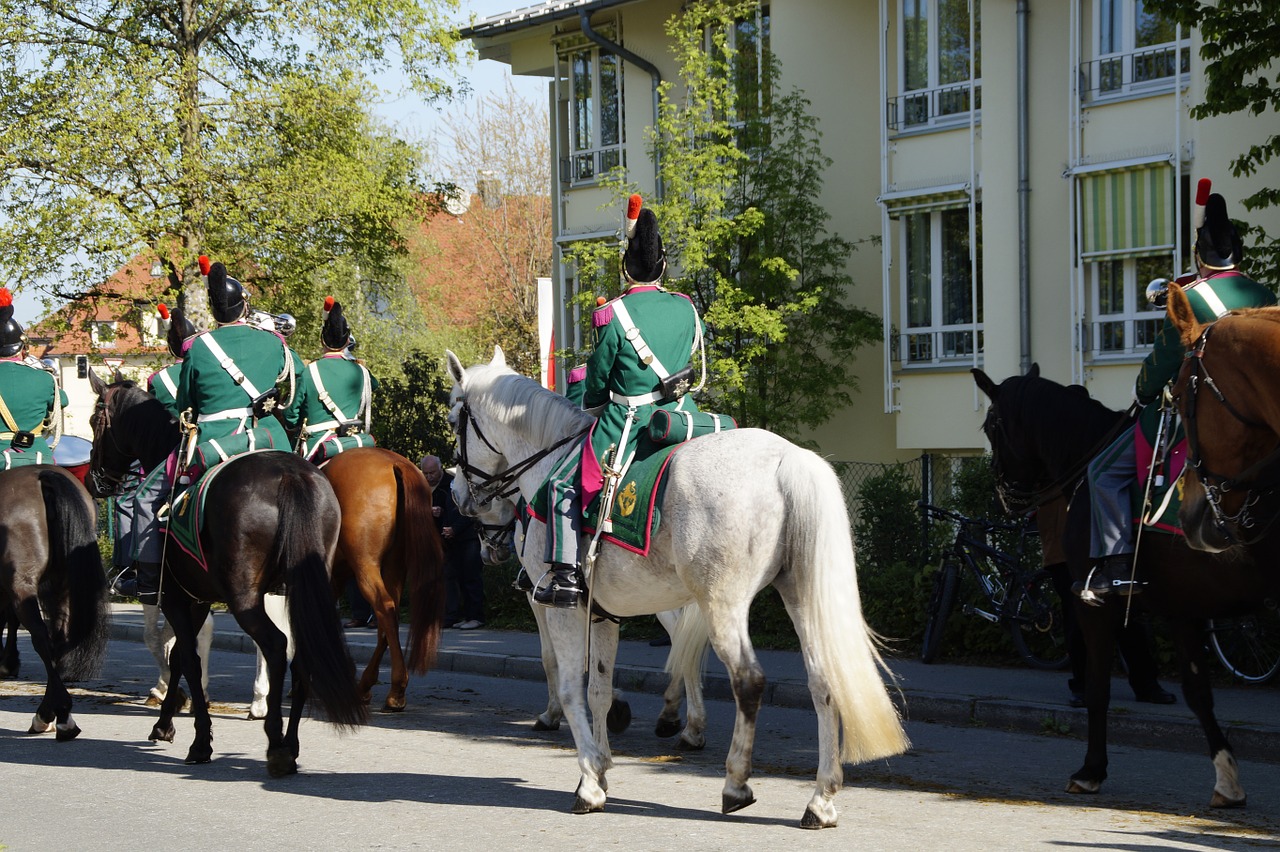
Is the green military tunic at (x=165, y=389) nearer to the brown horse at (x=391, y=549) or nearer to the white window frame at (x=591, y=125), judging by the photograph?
the brown horse at (x=391, y=549)

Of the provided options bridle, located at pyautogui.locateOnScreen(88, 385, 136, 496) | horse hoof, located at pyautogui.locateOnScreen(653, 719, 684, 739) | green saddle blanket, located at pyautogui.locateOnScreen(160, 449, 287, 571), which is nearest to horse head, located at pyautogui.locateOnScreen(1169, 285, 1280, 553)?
horse hoof, located at pyautogui.locateOnScreen(653, 719, 684, 739)

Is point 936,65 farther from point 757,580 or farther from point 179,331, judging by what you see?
point 757,580

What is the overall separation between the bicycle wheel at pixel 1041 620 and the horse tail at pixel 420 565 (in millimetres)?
4738

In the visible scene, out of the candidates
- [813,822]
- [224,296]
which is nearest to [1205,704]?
[813,822]

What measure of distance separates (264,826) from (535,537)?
1.95m

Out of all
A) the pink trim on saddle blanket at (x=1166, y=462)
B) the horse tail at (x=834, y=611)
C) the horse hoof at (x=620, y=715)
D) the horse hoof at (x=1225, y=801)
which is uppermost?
the pink trim on saddle blanket at (x=1166, y=462)

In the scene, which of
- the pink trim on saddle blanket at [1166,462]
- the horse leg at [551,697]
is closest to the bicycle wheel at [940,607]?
the horse leg at [551,697]

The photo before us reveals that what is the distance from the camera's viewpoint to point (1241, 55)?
1161 cm

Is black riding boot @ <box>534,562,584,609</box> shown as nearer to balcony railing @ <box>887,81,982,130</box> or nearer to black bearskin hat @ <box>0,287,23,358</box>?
black bearskin hat @ <box>0,287,23,358</box>

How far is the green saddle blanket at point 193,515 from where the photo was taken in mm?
8891

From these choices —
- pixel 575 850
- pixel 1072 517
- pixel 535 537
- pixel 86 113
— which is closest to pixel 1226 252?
pixel 1072 517

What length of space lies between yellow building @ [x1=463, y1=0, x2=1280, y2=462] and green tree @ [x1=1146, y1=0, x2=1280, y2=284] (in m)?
4.56

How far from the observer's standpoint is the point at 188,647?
914 centimetres

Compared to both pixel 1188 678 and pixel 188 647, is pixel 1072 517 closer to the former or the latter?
pixel 1188 678
